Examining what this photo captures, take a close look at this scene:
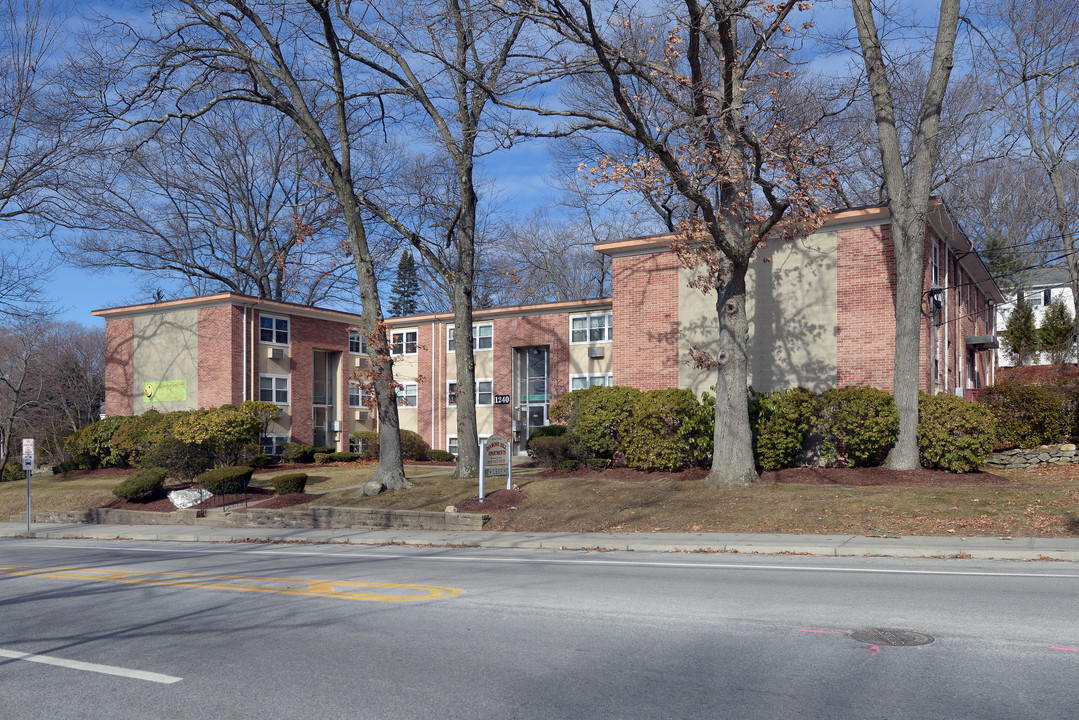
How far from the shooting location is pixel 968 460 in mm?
19172

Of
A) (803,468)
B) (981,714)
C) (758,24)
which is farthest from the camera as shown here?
(803,468)

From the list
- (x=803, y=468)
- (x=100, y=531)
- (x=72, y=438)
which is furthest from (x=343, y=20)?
(x=72, y=438)

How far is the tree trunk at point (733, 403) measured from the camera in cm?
1870

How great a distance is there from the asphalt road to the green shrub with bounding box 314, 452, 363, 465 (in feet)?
77.9

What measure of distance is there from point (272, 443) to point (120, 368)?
887 centimetres

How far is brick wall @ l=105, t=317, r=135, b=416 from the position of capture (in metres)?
39.6

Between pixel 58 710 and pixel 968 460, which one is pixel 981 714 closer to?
pixel 58 710

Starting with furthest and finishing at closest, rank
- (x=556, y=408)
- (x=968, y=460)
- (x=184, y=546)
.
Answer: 1. (x=556, y=408)
2. (x=968, y=460)
3. (x=184, y=546)

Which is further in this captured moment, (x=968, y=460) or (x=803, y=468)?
(x=803, y=468)

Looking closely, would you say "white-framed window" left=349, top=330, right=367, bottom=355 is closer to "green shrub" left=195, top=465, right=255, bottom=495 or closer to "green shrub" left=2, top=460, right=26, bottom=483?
"green shrub" left=2, top=460, right=26, bottom=483

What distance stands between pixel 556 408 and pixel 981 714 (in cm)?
2048

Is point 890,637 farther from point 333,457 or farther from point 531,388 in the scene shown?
point 333,457

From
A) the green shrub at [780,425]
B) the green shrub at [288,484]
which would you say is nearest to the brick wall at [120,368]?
the green shrub at [288,484]

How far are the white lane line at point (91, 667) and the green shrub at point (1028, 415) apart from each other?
20.7 m
